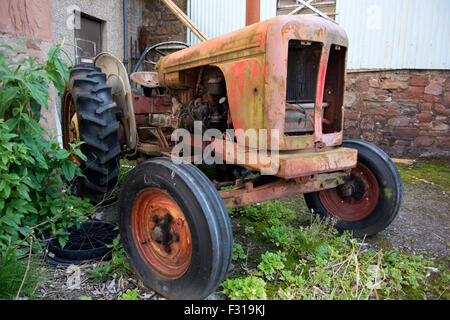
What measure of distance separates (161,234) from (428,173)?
15.0ft

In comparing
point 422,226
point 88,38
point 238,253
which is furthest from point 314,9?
point 238,253

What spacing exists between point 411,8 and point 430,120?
1.96 m

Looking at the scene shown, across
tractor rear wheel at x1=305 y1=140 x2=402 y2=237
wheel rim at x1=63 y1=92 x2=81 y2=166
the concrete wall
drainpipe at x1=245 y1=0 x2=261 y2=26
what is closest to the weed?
tractor rear wheel at x1=305 y1=140 x2=402 y2=237

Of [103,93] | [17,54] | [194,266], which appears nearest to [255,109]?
[194,266]

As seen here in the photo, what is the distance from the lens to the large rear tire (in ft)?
5.45

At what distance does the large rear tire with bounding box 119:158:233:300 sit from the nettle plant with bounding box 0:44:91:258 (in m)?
0.66

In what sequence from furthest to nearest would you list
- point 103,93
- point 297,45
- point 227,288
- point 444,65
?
point 444,65
point 103,93
point 297,45
point 227,288

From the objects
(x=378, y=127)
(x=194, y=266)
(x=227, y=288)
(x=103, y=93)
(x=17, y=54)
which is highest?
(x=17, y=54)

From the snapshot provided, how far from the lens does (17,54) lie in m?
2.53

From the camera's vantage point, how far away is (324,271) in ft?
6.97

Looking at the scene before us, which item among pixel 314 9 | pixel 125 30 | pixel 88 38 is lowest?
pixel 88 38

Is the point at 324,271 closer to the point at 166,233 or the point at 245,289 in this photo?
the point at 245,289
